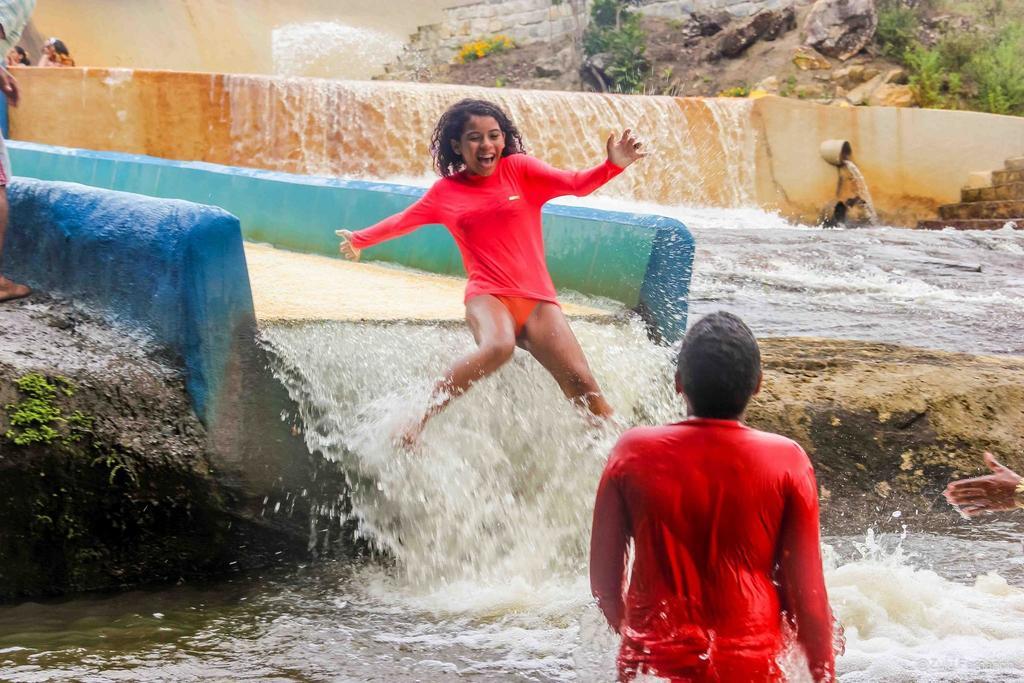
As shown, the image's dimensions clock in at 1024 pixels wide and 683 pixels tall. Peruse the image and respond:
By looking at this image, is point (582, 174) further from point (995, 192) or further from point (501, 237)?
point (995, 192)

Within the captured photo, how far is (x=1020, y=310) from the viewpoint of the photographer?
8.26m

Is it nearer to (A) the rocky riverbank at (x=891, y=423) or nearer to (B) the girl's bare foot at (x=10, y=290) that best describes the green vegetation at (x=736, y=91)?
(A) the rocky riverbank at (x=891, y=423)

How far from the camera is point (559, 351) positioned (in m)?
4.06

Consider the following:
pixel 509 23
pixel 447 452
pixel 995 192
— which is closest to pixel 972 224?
pixel 995 192

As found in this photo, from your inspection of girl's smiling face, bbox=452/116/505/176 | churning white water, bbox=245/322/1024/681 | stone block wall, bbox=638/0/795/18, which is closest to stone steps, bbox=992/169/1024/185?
stone block wall, bbox=638/0/795/18

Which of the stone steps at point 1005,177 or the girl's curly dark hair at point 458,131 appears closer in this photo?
the girl's curly dark hair at point 458,131

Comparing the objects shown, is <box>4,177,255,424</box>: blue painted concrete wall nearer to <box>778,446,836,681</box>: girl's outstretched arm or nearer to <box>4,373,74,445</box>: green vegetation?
<box>4,373,74,445</box>: green vegetation

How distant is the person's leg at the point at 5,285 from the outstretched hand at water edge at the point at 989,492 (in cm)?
324

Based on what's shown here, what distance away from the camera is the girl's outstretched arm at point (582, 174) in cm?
388

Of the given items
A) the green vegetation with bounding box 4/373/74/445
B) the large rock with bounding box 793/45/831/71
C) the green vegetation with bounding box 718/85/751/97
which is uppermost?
the large rock with bounding box 793/45/831/71

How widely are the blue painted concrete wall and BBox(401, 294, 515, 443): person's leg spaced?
0.70m

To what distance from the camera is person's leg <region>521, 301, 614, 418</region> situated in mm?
4043

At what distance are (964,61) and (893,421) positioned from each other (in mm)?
17122

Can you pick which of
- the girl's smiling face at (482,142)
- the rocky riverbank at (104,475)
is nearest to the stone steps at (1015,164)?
the girl's smiling face at (482,142)
